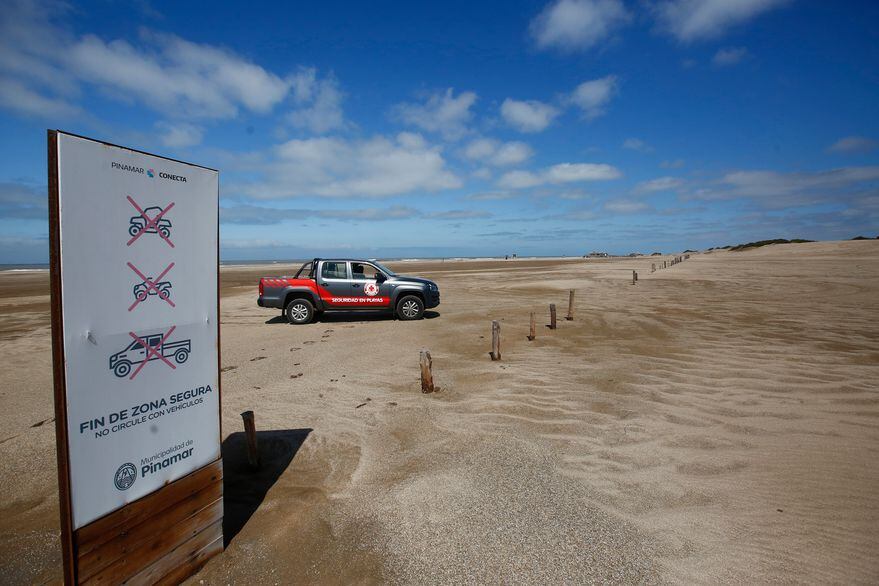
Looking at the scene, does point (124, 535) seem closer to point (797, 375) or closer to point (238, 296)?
point (797, 375)

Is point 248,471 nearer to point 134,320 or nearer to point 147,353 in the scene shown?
point 147,353

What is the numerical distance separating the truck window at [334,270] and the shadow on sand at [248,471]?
744 centimetres

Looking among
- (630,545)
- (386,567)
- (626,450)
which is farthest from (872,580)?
(386,567)

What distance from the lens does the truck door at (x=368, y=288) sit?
12.2 metres

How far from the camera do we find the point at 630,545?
3080 mm

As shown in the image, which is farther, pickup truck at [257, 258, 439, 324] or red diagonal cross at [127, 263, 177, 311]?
pickup truck at [257, 258, 439, 324]

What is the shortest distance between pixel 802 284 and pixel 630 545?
78.1 feet

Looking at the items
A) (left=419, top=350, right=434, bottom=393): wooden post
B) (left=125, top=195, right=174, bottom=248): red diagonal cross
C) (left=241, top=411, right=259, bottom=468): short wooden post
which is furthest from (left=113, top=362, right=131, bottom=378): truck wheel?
(left=419, top=350, right=434, bottom=393): wooden post

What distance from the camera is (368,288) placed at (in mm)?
12219

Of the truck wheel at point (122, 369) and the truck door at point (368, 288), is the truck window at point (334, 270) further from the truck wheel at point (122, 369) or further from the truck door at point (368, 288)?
the truck wheel at point (122, 369)

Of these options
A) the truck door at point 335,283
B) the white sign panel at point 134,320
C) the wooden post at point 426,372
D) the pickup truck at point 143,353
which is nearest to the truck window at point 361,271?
the truck door at point 335,283

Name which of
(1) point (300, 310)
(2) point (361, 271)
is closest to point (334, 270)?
(2) point (361, 271)

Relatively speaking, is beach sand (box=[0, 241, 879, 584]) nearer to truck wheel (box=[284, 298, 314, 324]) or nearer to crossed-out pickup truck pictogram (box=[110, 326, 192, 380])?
crossed-out pickup truck pictogram (box=[110, 326, 192, 380])

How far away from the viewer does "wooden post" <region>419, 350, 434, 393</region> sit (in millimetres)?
6051
